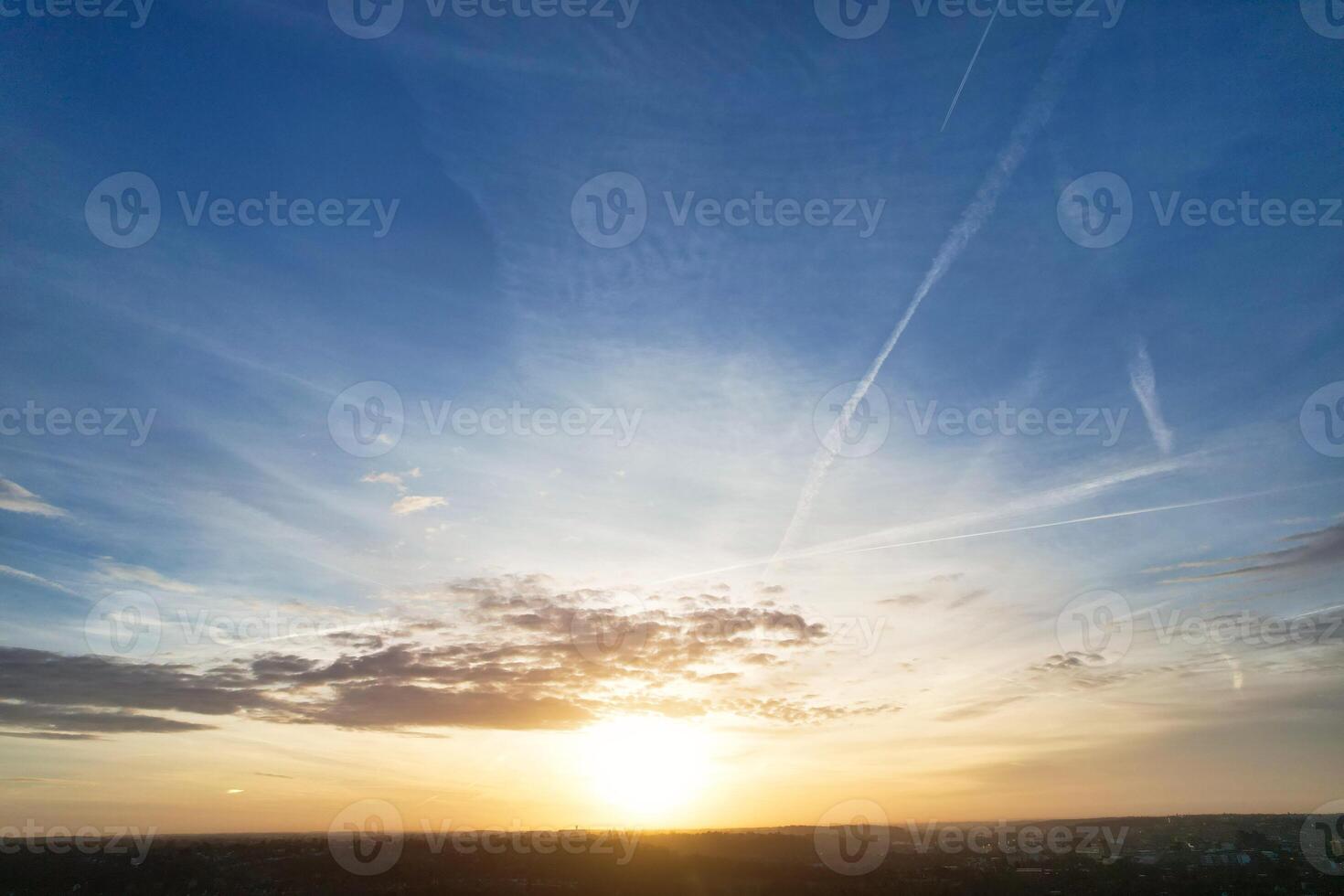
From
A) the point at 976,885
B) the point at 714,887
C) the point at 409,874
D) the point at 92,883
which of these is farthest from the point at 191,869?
the point at 976,885

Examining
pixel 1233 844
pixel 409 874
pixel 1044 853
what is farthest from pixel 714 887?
pixel 1233 844

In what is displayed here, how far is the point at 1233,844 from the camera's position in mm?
188250

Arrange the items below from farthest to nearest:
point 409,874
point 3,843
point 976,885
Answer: point 3,843 < point 409,874 < point 976,885

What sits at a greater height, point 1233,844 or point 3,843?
point 1233,844

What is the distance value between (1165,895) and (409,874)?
123 meters

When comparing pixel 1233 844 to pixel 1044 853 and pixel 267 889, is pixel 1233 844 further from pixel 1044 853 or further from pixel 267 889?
pixel 267 889

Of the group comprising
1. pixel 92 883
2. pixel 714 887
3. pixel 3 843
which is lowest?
pixel 3 843

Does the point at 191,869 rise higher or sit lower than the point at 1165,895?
lower

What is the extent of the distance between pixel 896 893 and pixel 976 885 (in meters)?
17.3

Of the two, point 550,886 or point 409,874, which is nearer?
point 550,886

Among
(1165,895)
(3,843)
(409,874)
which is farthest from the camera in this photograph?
(3,843)

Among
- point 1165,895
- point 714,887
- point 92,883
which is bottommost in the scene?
point 92,883

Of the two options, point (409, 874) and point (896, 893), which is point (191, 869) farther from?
point (896, 893)

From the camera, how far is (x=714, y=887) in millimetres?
108000
